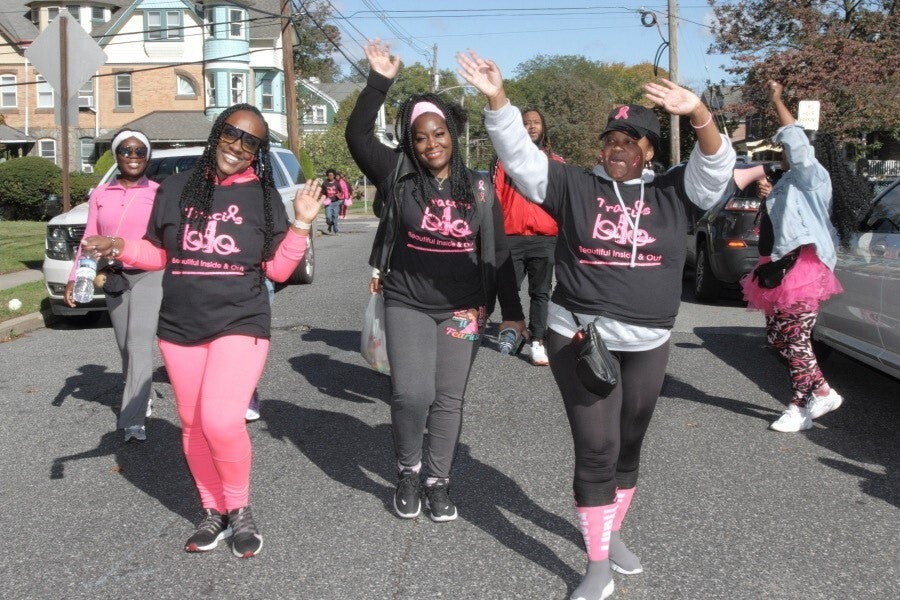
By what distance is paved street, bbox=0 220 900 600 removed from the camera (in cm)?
396

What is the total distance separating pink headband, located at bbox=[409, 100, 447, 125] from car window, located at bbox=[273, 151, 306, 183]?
911 cm

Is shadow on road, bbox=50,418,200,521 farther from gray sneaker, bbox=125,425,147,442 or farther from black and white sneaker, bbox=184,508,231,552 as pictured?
black and white sneaker, bbox=184,508,231,552

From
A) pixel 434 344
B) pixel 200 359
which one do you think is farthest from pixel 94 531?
pixel 434 344

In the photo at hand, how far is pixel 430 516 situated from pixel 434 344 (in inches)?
32.1

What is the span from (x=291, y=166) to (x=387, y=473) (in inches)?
361

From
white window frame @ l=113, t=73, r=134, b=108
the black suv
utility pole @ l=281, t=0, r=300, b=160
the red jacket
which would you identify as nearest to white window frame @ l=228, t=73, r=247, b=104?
white window frame @ l=113, t=73, r=134, b=108

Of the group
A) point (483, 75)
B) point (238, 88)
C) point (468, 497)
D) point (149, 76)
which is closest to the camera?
point (483, 75)

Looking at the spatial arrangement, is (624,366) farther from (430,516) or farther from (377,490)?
(377,490)

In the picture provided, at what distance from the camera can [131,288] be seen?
599 cm

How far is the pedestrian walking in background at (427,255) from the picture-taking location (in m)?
4.45

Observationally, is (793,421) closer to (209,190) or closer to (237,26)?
(209,190)

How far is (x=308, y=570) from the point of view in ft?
13.3

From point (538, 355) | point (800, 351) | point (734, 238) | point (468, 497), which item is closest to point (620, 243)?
point (468, 497)

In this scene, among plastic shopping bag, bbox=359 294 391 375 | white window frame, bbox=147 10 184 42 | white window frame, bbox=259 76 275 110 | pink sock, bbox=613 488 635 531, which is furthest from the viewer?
white window frame, bbox=259 76 275 110
